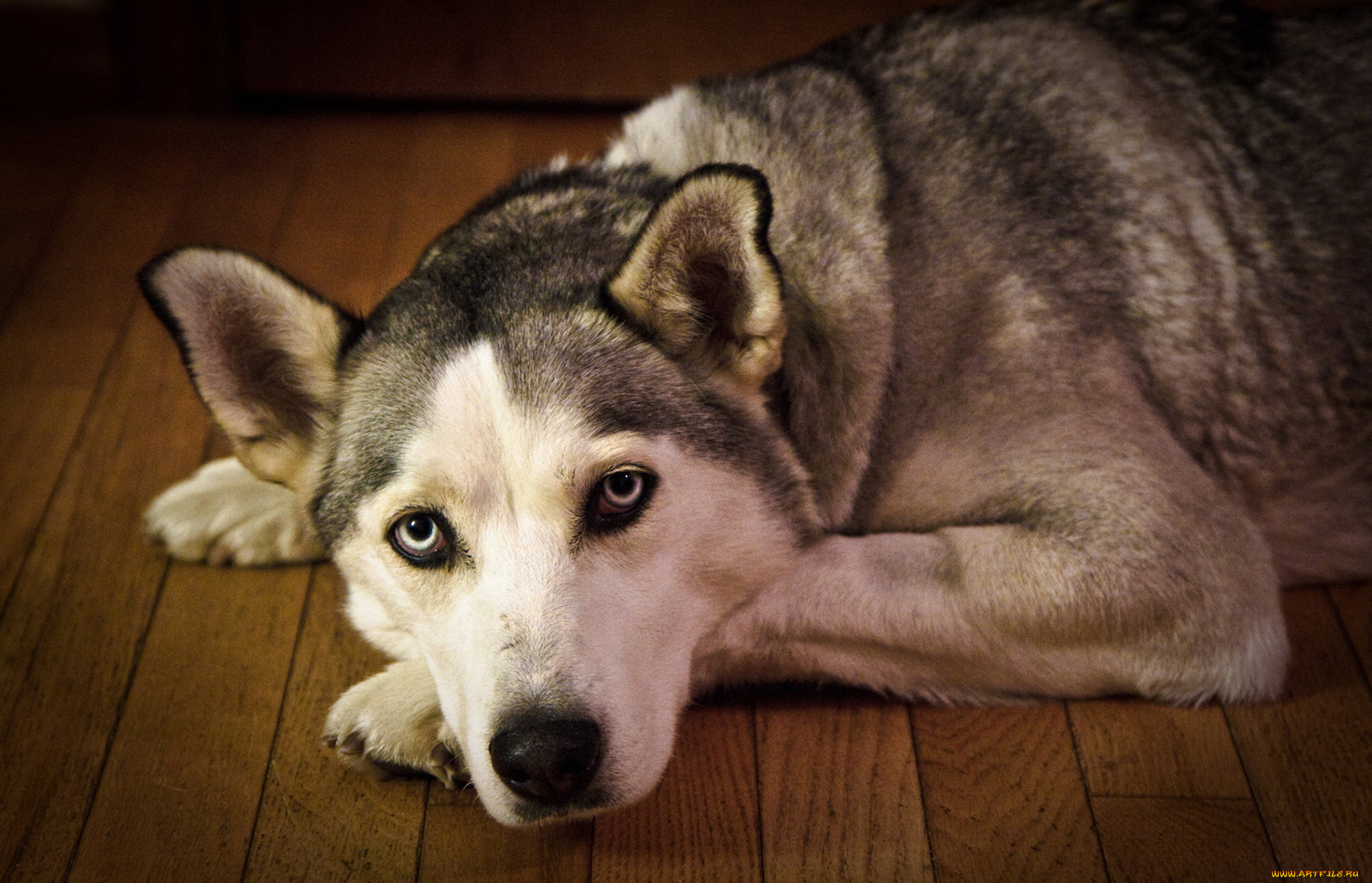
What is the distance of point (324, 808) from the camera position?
2.15 metres

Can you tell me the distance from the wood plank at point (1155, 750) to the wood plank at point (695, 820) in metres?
0.68

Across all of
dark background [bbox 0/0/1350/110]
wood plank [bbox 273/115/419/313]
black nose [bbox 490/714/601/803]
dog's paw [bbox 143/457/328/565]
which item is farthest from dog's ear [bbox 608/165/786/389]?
dark background [bbox 0/0/1350/110]

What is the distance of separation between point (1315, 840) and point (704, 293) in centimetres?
151

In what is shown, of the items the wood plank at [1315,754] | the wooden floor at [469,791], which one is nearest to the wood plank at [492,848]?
the wooden floor at [469,791]

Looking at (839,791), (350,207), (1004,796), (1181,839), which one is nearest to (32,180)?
(350,207)

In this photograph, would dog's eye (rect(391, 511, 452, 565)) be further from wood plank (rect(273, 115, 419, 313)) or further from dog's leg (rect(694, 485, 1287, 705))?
wood plank (rect(273, 115, 419, 313))

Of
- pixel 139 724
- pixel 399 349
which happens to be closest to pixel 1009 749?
pixel 399 349

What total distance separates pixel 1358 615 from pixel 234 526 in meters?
2.62

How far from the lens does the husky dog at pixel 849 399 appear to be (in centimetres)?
189

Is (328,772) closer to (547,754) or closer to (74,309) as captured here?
(547,754)

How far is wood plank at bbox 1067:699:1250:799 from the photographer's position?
2.17 meters

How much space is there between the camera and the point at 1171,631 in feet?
7.21

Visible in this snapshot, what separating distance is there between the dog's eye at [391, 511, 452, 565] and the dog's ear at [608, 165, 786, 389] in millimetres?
512

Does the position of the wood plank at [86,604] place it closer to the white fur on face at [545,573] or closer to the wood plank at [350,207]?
the wood plank at [350,207]
